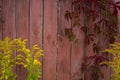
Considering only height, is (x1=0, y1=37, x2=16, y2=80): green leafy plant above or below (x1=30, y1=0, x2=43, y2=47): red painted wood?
below

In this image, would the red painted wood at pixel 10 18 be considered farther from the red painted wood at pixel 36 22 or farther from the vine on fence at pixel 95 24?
the vine on fence at pixel 95 24

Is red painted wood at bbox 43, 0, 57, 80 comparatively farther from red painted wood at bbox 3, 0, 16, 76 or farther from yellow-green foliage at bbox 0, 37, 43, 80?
red painted wood at bbox 3, 0, 16, 76

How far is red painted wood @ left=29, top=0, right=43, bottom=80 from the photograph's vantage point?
4.09 meters

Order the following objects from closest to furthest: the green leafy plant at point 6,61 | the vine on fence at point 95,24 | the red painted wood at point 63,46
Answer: the green leafy plant at point 6,61 → the vine on fence at point 95,24 → the red painted wood at point 63,46

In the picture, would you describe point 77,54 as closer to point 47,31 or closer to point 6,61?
point 47,31

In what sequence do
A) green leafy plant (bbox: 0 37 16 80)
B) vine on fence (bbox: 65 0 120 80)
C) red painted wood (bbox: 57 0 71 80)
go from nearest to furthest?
green leafy plant (bbox: 0 37 16 80) → vine on fence (bbox: 65 0 120 80) → red painted wood (bbox: 57 0 71 80)

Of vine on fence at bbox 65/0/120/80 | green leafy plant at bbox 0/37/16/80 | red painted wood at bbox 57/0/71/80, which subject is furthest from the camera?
red painted wood at bbox 57/0/71/80

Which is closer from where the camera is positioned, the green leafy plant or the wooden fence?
the green leafy plant

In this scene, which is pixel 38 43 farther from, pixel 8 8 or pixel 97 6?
pixel 97 6

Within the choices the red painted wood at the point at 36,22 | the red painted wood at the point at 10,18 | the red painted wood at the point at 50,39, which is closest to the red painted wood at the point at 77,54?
the red painted wood at the point at 50,39

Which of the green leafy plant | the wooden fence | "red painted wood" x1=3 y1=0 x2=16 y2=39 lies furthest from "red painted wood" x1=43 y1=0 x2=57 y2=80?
the green leafy plant

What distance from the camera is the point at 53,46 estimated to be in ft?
13.5

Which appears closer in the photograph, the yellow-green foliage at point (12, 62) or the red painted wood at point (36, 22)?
the yellow-green foliage at point (12, 62)

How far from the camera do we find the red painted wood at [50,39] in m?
4.07
